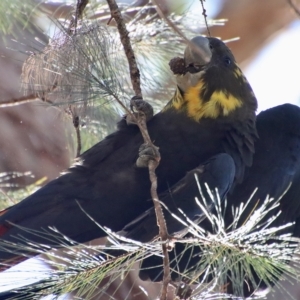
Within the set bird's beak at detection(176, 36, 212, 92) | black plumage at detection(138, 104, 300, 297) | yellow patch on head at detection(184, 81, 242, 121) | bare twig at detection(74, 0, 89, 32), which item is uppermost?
bare twig at detection(74, 0, 89, 32)

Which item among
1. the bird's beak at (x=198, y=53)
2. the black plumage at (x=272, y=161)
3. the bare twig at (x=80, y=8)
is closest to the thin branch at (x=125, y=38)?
the bare twig at (x=80, y=8)

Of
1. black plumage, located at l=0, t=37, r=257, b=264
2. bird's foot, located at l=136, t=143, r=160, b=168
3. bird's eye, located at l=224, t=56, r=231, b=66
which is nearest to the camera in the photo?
bird's foot, located at l=136, t=143, r=160, b=168

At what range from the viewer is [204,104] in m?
2.73

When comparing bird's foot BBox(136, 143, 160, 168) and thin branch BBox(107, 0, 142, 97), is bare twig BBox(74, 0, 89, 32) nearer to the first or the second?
thin branch BBox(107, 0, 142, 97)

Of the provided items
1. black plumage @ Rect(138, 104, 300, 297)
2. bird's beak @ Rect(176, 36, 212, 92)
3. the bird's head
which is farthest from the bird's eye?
black plumage @ Rect(138, 104, 300, 297)

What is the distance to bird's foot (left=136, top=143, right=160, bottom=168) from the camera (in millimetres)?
2235

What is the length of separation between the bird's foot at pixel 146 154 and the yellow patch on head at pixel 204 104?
0.36m

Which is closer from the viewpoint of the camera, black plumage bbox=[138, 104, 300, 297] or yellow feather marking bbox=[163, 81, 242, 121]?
yellow feather marking bbox=[163, 81, 242, 121]

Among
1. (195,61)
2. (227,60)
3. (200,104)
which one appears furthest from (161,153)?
(227,60)

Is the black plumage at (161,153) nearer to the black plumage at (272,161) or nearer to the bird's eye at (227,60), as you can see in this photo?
the bird's eye at (227,60)

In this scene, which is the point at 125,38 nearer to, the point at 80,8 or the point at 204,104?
the point at 80,8

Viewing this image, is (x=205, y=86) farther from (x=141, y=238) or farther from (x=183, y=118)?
(x=141, y=238)

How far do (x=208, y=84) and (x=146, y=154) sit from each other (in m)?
0.52

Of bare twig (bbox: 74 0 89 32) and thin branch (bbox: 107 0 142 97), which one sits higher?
bare twig (bbox: 74 0 89 32)
